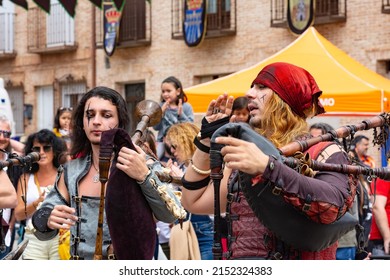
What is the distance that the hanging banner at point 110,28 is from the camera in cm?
2858

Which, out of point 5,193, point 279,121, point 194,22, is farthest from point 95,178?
point 194,22

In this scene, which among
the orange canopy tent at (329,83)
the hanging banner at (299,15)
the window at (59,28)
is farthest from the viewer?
the window at (59,28)

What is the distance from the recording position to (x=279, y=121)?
14.8 feet

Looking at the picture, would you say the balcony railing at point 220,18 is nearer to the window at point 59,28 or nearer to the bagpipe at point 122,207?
the window at point 59,28

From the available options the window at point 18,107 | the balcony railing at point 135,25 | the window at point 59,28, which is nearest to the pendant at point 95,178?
the balcony railing at point 135,25

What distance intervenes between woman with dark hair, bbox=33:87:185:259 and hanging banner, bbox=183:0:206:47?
20418mm

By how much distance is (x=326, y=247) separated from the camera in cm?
424

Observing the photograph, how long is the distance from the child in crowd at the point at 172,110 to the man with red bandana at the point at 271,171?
19.6 ft

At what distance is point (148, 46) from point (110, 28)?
3.83ft

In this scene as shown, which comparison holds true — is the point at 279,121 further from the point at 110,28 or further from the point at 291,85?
the point at 110,28

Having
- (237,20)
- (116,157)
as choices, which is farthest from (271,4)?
(116,157)

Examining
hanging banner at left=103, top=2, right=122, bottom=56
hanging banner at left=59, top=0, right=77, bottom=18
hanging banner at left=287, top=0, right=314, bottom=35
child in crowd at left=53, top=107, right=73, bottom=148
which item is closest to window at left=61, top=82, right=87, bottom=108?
hanging banner at left=103, top=2, right=122, bottom=56

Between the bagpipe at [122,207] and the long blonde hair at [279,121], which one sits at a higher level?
the long blonde hair at [279,121]
